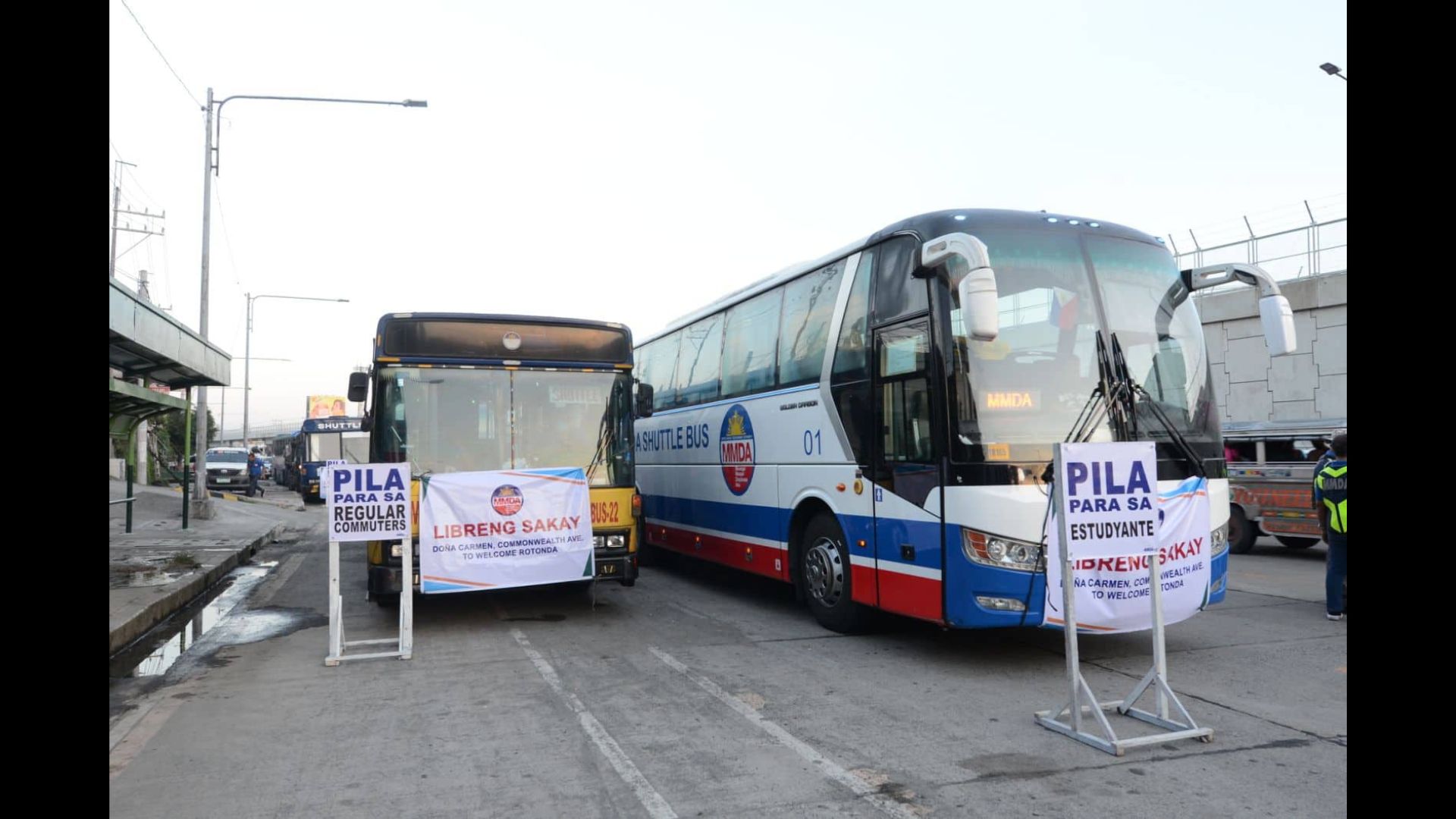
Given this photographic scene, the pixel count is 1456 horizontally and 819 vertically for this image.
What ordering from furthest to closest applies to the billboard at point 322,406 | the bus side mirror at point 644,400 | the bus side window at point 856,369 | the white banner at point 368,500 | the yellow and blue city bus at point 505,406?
the billboard at point 322,406 → the bus side mirror at point 644,400 → the yellow and blue city bus at point 505,406 → the bus side window at point 856,369 → the white banner at point 368,500

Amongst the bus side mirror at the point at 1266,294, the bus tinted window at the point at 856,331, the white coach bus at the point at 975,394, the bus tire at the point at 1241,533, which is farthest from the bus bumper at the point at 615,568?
the bus tire at the point at 1241,533

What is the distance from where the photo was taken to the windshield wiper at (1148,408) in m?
7.21

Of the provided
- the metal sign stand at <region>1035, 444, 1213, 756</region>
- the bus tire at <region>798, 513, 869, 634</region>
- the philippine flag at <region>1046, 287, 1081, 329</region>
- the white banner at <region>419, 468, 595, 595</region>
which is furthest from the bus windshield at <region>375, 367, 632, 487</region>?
the metal sign stand at <region>1035, 444, 1213, 756</region>

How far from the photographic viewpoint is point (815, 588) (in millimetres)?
9125

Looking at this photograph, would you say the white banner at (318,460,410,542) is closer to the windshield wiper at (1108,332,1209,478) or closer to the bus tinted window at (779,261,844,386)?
the bus tinted window at (779,261,844,386)

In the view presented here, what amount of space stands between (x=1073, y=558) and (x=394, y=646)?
Result: 5.93 m

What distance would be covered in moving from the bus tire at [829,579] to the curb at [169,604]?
6415 millimetres

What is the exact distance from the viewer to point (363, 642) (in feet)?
26.2

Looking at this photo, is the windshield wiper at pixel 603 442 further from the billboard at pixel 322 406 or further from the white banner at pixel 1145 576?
the billboard at pixel 322 406
